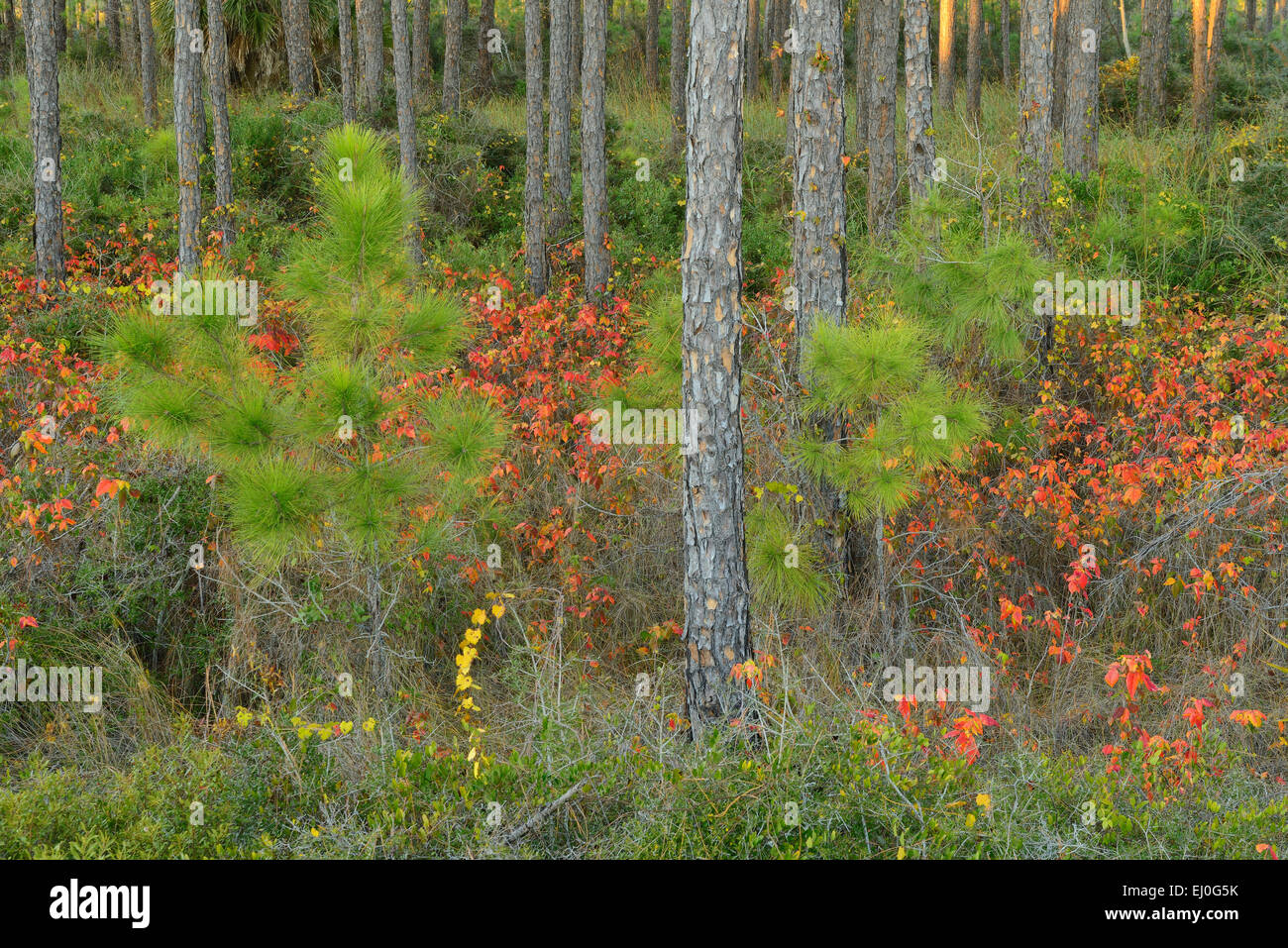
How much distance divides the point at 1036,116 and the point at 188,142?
26.6ft

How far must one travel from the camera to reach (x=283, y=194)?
550 inches

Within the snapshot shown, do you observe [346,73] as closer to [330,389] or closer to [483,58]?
[483,58]

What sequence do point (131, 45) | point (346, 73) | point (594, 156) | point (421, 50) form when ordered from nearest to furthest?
point (594, 156)
point (346, 73)
point (421, 50)
point (131, 45)

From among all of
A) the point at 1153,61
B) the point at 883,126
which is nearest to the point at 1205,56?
the point at 1153,61

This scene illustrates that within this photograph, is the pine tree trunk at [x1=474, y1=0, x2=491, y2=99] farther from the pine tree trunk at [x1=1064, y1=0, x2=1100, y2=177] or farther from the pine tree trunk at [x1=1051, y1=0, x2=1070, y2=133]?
the pine tree trunk at [x1=1064, y1=0, x2=1100, y2=177]

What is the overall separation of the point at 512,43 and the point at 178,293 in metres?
20.3

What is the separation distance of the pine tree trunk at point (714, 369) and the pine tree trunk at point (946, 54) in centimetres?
1211

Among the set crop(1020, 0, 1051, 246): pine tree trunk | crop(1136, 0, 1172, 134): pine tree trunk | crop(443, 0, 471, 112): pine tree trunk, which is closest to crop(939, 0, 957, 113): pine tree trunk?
crop(1136, 0, 1172, 134): pine tree trunk

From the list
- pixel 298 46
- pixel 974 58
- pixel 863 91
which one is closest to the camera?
pixel 863 91

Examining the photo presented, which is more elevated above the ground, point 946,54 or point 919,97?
point 946,54

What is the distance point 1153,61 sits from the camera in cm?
1442

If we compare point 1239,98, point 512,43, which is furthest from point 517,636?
point 512,43

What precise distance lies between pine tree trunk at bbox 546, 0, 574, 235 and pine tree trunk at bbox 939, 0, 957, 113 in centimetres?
602

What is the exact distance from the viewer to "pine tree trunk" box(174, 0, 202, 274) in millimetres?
10143
